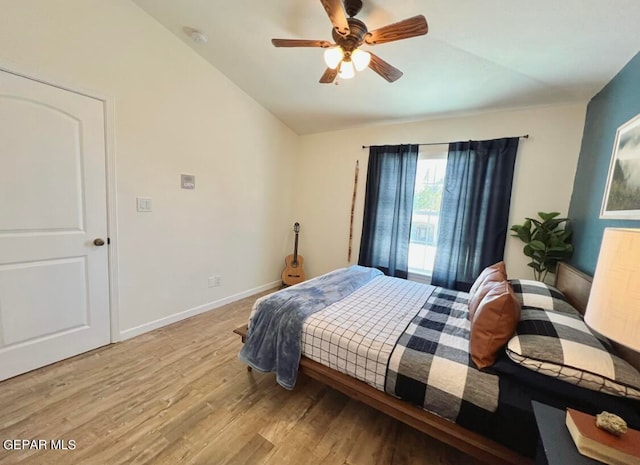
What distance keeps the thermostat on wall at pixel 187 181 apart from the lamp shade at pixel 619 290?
3.05m

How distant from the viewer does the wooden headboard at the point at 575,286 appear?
1696 mm

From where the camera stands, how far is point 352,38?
1661mm

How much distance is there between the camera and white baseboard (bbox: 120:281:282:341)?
8.07ft

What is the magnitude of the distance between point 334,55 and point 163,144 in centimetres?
183

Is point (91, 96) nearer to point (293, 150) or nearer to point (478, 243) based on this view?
point (293, 150)

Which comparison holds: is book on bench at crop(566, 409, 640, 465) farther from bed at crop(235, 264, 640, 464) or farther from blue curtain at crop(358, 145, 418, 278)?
blue curtain at crop(358, 145, 418, 278)

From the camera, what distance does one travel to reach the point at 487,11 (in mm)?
1623

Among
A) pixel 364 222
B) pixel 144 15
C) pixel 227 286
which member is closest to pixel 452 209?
pixel 364 222

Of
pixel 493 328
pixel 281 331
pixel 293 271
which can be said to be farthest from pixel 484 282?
pixel 293 271

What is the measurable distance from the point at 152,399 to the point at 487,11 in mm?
3327

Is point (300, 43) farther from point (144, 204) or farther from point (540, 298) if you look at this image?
point (540, 298)

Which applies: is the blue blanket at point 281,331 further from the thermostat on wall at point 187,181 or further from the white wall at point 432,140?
the white wall at point 432,140

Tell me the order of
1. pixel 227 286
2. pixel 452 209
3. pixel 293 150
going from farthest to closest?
pixel 293 150
pixel 227 286
pixel 452 209

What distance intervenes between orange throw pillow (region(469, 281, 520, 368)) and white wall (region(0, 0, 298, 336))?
2754 mm
